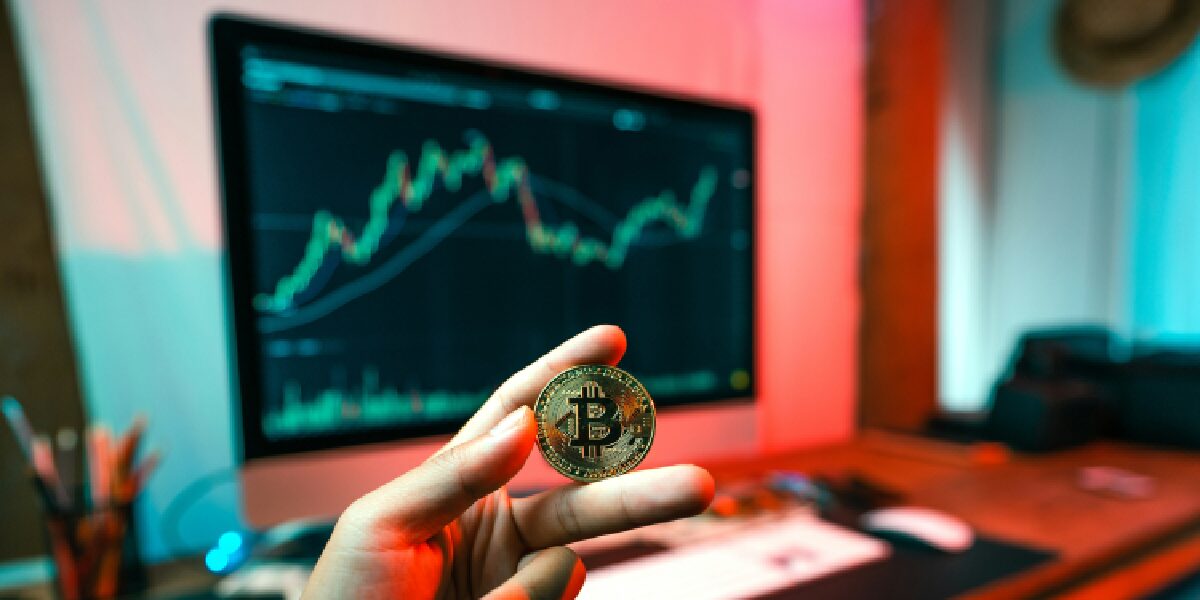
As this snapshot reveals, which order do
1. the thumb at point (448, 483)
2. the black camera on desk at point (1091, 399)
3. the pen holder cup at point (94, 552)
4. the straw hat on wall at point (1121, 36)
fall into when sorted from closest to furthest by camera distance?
the thumb at point (448, 483) → the pen holder cup at point (94, 552) → the black camera on desk at point (1091, 399) → the straw hat on wall at point (1121, 36)

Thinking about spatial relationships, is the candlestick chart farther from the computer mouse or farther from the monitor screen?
the computer mouse

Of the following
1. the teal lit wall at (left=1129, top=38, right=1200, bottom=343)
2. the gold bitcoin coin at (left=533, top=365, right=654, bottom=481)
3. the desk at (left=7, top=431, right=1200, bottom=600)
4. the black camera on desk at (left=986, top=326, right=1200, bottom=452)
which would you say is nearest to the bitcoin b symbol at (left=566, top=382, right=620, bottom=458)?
the gold bitcoin coin at (left=533, top=365, right=654, bottom=481)

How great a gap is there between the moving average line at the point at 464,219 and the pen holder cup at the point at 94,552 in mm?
317

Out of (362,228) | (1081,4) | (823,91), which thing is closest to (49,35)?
(362,228)

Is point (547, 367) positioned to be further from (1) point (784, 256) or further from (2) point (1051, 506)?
(1) point (784, 256)

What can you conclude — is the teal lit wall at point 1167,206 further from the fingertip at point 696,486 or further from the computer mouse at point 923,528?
the fingertip at point 696,486

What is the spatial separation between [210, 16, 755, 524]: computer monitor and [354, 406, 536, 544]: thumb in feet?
0.95

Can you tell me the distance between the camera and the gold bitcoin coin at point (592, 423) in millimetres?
418

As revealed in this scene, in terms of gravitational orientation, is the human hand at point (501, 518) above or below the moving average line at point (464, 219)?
below

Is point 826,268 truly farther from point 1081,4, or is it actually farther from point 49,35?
point 49,35

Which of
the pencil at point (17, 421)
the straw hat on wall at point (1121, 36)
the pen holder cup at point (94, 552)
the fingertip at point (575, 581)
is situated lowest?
the pen holder cup at point (94, 552)

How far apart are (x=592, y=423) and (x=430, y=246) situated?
0.42 m

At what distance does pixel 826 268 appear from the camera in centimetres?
142

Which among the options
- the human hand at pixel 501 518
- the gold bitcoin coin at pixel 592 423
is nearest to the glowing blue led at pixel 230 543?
the human hand at pixel 501 518
